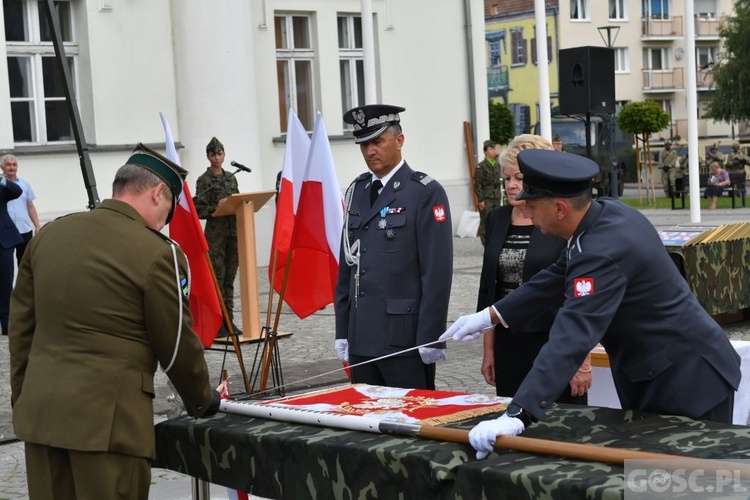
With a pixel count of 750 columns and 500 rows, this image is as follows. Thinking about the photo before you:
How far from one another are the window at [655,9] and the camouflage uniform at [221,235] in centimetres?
5677

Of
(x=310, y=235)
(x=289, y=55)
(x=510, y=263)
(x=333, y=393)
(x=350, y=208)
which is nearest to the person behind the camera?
(x=333, y=393)

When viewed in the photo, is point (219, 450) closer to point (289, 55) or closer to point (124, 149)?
point (124, 149)

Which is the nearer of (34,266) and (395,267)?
(34,266)

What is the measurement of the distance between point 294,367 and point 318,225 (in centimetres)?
213

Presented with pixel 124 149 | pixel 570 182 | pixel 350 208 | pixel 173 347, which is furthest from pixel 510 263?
pixel 124 149

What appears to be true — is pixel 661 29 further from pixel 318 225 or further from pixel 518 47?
pixel 318 225

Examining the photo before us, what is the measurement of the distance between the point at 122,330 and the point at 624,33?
64.4 meters

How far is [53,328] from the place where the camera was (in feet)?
12.8

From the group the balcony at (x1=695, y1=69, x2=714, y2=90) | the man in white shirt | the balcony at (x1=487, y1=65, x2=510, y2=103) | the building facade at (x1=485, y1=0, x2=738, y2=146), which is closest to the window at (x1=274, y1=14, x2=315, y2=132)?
the man in white shirt

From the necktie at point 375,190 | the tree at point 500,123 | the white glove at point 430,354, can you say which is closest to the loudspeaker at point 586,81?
the necktie at point 375,190

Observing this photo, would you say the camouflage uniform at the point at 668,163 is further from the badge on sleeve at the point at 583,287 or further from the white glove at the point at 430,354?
the badge on sleeve at the point at 583,287

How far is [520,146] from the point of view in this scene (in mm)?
5262

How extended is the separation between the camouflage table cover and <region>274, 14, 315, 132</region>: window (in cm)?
1705

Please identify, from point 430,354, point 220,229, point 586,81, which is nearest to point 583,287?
point 430,354
